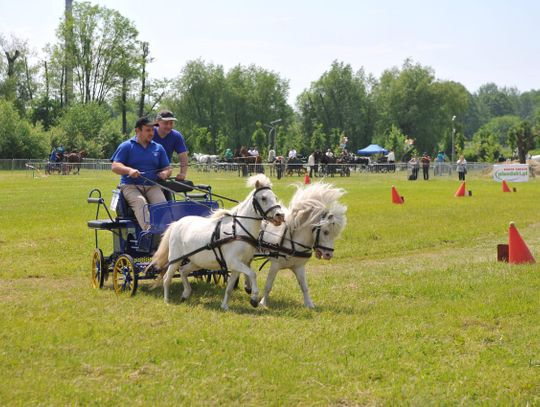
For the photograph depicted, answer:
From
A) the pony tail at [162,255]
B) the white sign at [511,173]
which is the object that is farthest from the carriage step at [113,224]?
the white sign at [511,173]

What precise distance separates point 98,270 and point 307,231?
3694mm

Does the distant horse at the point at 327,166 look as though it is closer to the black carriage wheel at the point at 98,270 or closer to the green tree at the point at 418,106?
the black carriage wheel at the point at 98,270

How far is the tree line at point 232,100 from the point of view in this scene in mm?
94438

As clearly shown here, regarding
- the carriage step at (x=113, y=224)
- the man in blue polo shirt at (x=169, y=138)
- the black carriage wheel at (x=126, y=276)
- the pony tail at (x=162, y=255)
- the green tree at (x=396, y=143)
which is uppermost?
the green tree at (x=396, y=143)

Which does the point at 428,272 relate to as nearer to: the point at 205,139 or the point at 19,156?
the point at 19,156

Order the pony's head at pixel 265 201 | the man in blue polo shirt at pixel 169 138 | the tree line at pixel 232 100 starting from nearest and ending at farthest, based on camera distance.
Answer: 1. the pony's head at pixel 265 201
2. the man in blue polo shirt at pixel 169 138
3. the tree line at pixel 232 100

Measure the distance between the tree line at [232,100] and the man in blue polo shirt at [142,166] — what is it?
7613 cm

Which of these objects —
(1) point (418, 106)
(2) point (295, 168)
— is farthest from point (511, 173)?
(1) point (418, 106)

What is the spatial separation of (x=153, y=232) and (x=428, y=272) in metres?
4.76

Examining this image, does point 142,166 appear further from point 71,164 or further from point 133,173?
point 71,164

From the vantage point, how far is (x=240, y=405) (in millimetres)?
6160

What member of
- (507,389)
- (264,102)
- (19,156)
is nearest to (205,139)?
(264,102)

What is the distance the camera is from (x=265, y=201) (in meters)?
9.67

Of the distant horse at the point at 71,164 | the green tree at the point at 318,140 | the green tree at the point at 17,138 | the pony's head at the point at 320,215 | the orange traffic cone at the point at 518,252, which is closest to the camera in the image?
the pony's head at the point at 320,215
